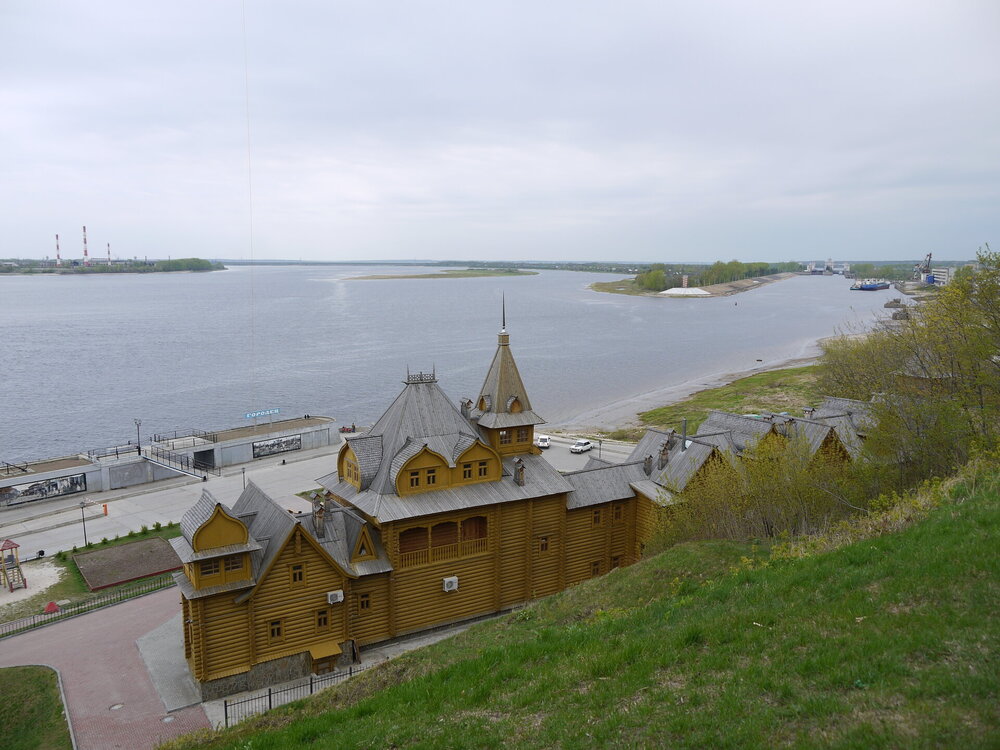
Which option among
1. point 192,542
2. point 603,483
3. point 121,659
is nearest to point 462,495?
point 603,483

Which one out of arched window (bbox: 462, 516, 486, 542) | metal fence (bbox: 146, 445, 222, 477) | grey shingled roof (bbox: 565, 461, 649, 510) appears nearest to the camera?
arched window (bbox: 462, 516, 486, 542)

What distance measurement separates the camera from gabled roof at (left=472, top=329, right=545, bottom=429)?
30.5 m

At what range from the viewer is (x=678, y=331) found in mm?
161625

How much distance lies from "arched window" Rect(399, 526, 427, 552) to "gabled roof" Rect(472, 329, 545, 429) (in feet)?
18.4

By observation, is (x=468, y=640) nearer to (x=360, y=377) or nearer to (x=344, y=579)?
(x=344, y=579)

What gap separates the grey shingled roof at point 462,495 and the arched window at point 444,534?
4.58 ft

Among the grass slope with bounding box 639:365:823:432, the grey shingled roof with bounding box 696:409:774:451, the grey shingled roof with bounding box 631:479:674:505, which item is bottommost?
the grass slope with bounding box 639:365:823:432

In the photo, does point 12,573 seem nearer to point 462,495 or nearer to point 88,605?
point 88,605

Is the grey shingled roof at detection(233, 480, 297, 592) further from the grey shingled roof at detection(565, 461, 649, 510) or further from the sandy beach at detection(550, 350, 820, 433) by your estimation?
the sandy beach at detection(550, 350, 820, 433)

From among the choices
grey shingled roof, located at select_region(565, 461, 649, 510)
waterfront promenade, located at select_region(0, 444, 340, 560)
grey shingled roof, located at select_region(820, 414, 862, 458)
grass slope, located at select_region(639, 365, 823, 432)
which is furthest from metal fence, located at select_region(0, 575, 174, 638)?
grass slope, located at select_region(639, 365, 823, 432)

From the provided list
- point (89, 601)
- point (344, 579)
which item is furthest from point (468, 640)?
point (89, 601)

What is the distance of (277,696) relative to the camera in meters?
23.1

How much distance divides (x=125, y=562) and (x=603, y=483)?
2434 centimetres

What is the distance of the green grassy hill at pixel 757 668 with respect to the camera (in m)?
9.91
